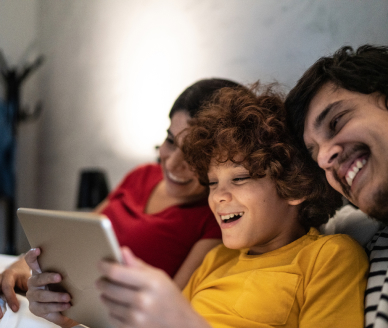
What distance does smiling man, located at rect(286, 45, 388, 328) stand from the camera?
65 centimetres

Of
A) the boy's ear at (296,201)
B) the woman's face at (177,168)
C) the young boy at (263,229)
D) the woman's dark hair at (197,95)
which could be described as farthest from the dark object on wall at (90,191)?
the boy's ear at (296,201)

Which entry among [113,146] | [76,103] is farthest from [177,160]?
[76,103]

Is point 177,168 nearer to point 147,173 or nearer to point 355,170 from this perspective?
point 147,173

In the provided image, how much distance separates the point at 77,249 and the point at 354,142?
58 cm

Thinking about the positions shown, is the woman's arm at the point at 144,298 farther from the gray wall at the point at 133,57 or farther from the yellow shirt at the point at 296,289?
the gray wall at the point at 133,57

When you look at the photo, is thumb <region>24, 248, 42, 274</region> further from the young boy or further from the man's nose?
the man's nose

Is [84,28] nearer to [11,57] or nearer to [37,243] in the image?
[11,57]

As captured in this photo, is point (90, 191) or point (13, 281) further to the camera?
point (90, 191)

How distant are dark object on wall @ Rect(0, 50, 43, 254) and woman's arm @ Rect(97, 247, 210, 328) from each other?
7.15ft

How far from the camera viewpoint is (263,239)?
35.2 inches

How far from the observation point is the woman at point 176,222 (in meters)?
1.13

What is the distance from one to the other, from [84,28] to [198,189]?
1932 mm

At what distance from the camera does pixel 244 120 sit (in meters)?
0.91

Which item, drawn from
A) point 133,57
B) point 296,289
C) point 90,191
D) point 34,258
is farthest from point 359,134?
point 133,57
